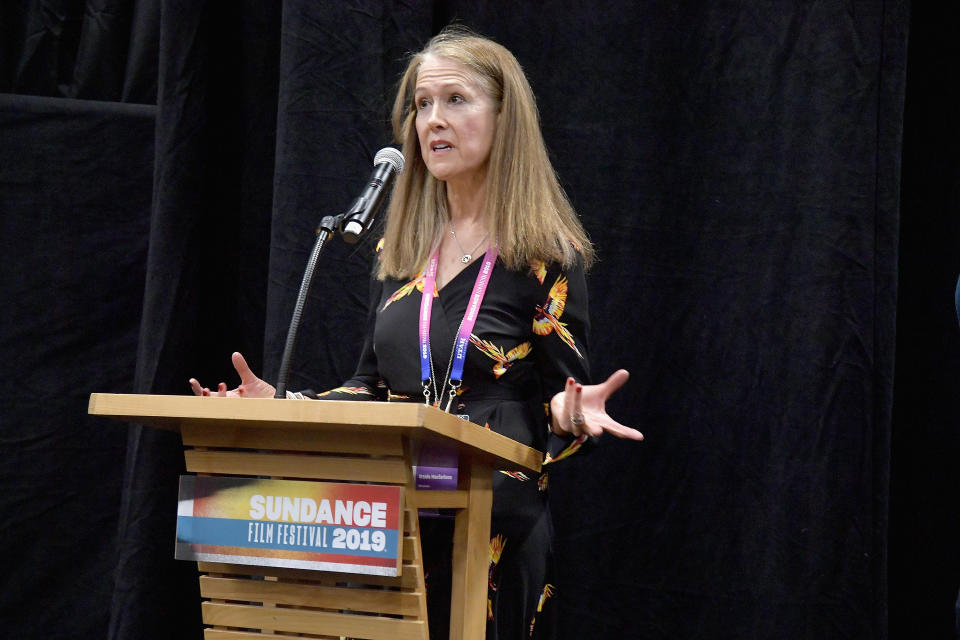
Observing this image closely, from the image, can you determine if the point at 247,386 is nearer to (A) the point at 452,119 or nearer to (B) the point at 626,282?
(A) the point at 452,119

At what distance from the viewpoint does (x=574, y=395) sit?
178cm

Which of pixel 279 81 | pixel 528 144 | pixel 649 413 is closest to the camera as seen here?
pixel 528 144

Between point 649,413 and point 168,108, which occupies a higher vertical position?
point 168,108

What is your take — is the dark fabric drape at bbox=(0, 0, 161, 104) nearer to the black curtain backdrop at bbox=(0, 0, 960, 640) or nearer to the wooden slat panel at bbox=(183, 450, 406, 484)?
the black curtain backdrop at bbox=(0, 0, 960, 640)

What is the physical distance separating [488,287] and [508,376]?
0.59 feet

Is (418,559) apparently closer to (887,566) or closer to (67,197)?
(887,566)

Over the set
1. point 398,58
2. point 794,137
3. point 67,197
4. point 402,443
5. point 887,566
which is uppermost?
point 398,58

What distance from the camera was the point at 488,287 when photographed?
212cm

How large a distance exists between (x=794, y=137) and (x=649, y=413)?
81 cm

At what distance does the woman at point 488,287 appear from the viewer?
2.00 metres

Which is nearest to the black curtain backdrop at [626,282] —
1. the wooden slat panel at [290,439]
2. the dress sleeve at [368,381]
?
the dress sleeve at [368,381]

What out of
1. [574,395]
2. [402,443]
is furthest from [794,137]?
[402,443]

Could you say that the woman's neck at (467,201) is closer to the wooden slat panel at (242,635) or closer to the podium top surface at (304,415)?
the podium top surface at (304,415)

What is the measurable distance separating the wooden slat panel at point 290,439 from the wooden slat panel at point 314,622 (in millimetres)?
240
